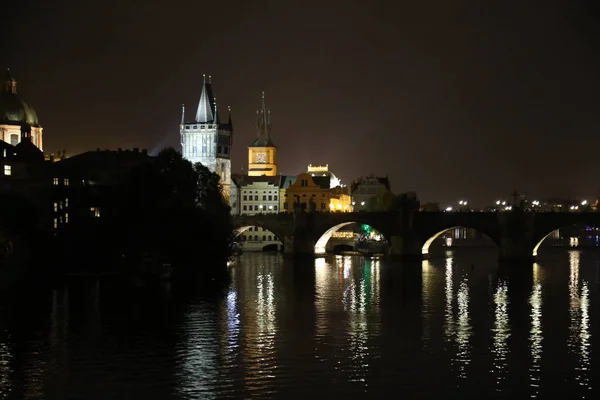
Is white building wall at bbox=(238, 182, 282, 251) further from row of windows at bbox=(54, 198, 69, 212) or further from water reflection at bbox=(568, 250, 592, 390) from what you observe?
water reflection at bbox=(568, 250, 592, 390)

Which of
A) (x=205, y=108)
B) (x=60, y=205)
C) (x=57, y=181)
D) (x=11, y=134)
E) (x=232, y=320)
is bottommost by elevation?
(x=232, y=320)

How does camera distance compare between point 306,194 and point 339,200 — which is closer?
point 306,194

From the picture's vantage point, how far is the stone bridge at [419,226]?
107 metres

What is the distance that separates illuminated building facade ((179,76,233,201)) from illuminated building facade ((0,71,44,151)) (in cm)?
3157

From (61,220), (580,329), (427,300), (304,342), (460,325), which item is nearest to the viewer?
(304,342)

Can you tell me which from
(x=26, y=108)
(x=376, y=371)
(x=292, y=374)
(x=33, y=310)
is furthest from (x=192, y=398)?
(x=26, y=108)

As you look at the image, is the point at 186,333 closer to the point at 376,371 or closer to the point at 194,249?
the point at 376,371

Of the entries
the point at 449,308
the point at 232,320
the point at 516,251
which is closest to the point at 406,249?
the point at 516,251

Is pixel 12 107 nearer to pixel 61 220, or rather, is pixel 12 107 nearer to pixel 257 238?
pixel 257 238

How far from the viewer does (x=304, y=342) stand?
49.2 meters

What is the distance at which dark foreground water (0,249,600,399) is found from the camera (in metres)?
39.7

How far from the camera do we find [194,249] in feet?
264

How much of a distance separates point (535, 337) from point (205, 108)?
420 feet

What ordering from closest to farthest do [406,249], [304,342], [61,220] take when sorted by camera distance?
[304,342] → [61,220] → [406,249]
